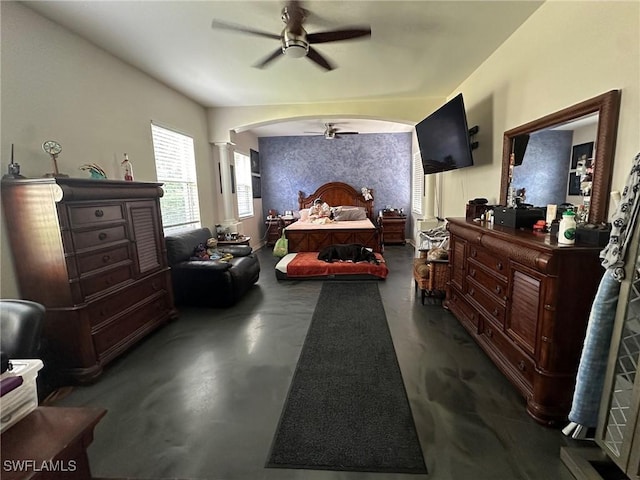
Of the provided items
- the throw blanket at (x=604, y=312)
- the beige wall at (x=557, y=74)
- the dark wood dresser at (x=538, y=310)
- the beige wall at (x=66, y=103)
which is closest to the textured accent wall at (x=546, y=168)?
the beige wall at (x=557, y=74)

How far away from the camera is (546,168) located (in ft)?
7.95

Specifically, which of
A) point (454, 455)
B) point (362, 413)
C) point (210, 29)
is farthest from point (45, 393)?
point (210, 29)

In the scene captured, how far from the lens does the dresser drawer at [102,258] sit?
7.39 ft

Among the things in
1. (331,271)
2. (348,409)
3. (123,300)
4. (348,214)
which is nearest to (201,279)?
(123,300)

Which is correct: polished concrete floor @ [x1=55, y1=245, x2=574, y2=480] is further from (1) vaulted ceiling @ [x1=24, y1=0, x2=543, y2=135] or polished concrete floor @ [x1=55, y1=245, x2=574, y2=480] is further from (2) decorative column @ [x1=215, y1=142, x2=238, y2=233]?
(1) vaulted ceiling @ [x1=24, y1=0, x2=543, y2=135]

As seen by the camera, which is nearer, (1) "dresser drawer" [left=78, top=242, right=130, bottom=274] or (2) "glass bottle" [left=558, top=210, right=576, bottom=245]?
(2) "glass bottle" [left=558, top=210, right=576, bottom=245]

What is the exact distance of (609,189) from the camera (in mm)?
1806

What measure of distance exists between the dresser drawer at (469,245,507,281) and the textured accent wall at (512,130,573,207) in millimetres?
616

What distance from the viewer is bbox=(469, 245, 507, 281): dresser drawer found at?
86.4 inches

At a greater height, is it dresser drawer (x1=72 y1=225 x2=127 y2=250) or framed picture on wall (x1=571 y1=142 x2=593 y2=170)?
framed picture on wall (x1=571 y1=142 x2=593 y2=170)

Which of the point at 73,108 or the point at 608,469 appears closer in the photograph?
the point at 608,469

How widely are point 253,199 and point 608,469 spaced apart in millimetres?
6896

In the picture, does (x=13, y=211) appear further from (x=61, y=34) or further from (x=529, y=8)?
(x=529, y=8)

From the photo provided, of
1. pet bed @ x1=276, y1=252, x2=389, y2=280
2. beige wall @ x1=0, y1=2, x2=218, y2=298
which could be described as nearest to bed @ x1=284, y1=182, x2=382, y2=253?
pet bed @ x1=276, y1=252, x2=389, y2=280
